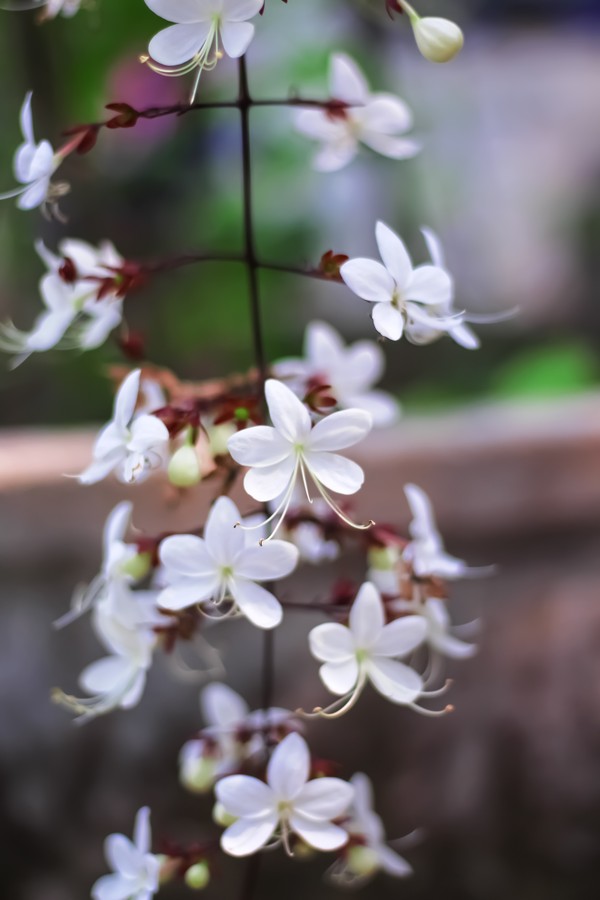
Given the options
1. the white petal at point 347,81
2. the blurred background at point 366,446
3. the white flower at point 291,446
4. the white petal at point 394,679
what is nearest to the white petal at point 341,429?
the white flower at point 291,446

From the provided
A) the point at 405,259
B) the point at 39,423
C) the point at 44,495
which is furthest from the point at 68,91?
the point at 405,259

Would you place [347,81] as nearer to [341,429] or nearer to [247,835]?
[341,429]

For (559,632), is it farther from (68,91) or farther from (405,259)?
(68,91)

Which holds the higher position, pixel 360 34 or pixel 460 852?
pixel 360 34

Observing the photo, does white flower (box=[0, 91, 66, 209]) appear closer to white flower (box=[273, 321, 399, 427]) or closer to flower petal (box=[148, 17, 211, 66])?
flower petal (box=[148, 17, 211, 66])

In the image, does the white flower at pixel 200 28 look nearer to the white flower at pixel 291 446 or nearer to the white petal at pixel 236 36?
the white petal at pixel 236 36

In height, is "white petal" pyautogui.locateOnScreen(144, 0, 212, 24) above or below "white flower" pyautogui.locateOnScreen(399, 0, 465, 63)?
above

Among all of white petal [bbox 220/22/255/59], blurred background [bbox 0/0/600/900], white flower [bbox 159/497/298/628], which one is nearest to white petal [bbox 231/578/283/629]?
white flower [bbox 159/497/298/628]
